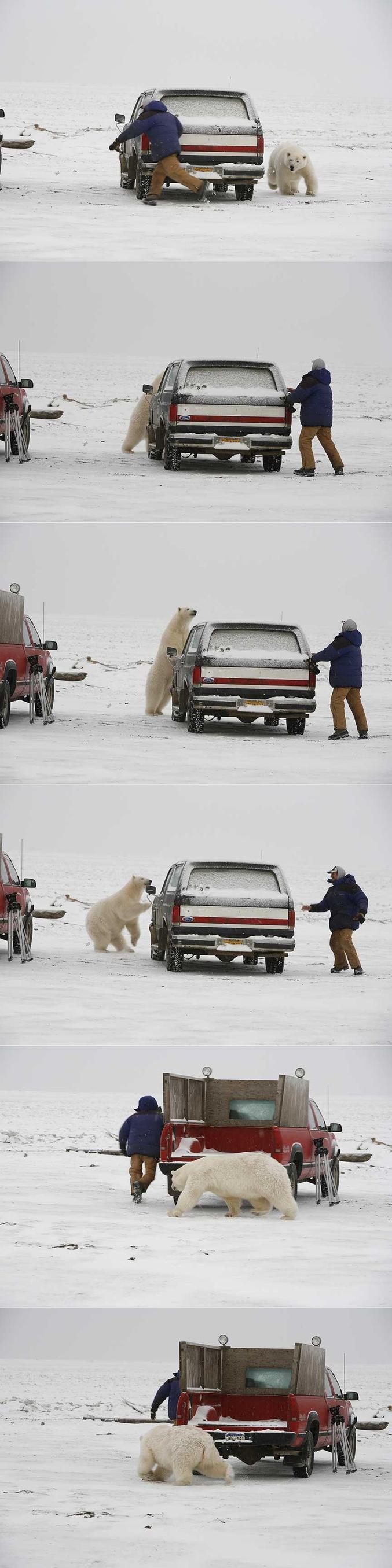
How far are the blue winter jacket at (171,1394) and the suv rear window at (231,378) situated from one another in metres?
4.93

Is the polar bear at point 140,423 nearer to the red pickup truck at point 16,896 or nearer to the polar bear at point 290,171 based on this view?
the polar bear at point 290,171

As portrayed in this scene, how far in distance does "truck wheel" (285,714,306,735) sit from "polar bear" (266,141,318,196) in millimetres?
2938

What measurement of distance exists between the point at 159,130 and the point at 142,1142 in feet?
16.1

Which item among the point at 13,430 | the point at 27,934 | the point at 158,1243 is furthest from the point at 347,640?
the point at 158,1243

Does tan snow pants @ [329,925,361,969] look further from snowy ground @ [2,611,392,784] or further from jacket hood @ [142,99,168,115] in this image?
jacket hood @ [142,99,168,115]

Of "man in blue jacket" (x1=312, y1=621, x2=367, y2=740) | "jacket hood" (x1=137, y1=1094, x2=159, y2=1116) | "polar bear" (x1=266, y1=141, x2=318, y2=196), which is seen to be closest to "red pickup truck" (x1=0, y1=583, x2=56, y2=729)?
"man in blue jacket" (x1=312, y1=621, x2=367, y2=740)

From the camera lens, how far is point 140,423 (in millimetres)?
12664

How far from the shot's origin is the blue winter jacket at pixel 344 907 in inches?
472

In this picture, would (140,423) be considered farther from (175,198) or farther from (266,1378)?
(266,1378)

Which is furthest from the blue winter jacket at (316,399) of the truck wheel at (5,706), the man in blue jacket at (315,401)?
the truck wheel at (5,706)

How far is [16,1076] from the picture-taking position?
13.1 meters

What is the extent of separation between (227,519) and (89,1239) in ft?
11.2

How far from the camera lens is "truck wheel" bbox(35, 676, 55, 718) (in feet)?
40.2

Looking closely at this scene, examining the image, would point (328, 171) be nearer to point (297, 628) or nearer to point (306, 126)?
point (306, 126)
